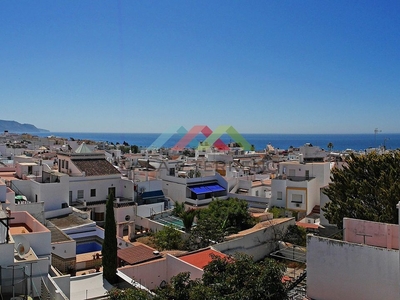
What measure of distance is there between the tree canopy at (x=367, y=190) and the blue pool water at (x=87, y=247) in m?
11.6

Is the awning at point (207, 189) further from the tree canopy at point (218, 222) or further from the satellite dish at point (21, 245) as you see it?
the satellite dish at point (21, 245)

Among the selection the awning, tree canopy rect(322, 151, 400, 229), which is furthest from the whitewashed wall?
the awning

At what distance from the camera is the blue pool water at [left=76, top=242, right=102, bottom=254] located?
19.4 metres

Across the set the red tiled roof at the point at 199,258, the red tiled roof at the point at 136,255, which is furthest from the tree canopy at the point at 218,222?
the red tiled roof at the point at 136,255

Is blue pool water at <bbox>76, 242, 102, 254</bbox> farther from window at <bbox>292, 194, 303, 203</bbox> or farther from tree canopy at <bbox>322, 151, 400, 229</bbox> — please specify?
window at <bbox>292, 194, 303, 203</bbox>

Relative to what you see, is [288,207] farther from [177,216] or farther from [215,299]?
[215,299]

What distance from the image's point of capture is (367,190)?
15.8m

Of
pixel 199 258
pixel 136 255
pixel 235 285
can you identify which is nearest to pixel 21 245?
pixel 136 255

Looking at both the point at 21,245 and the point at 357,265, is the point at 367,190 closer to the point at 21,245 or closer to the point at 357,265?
the point at 357,265

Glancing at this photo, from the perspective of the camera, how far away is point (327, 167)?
29.1 m

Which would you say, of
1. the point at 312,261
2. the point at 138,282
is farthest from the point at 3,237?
the point at 312,261

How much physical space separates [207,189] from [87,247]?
37.6 feet

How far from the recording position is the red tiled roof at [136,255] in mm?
15183

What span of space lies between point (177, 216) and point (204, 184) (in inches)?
218
